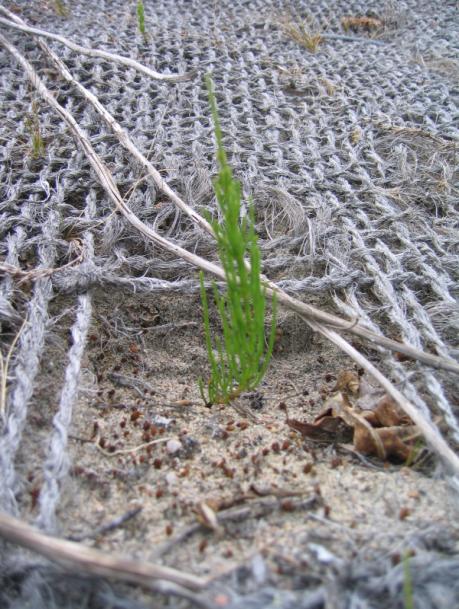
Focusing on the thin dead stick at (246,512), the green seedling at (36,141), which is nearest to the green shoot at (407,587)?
the thin dead stick at (246,512)

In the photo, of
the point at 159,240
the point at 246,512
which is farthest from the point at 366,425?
the point at 159,240

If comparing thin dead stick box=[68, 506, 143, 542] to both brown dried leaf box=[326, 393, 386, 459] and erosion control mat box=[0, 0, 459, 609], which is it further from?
brown dried leaf box=[326, 393, 386, 459]

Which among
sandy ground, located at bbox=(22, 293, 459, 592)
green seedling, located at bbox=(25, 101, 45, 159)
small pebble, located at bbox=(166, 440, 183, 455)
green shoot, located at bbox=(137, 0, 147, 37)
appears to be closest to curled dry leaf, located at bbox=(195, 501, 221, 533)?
sandy ground, located at bbox=(22, 293, 459, 592)

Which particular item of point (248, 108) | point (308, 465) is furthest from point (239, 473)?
point (248, 108)

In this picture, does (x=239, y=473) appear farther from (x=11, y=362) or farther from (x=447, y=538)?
(x=11, y=362)

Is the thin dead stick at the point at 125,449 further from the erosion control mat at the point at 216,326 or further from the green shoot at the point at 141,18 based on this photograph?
the green shoot at the point at 141,18

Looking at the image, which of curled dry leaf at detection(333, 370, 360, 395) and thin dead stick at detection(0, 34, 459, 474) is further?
curled dry leaf at detection(333, 370, 360, 395)
